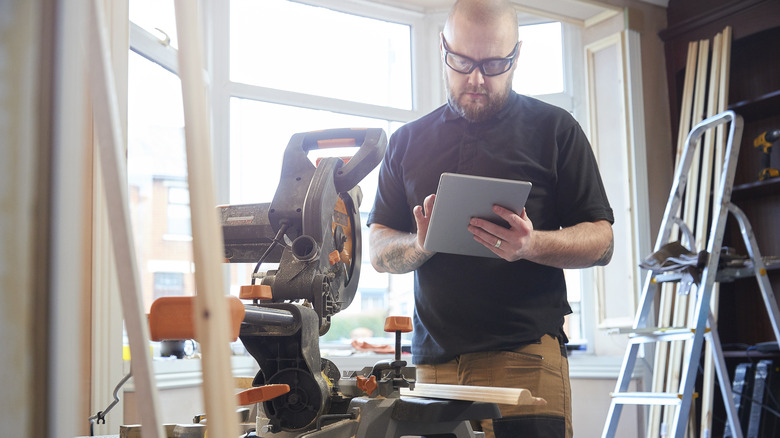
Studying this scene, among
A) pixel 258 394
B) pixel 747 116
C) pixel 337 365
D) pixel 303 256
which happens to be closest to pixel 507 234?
pixel 303 256

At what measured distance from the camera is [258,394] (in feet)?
2.76

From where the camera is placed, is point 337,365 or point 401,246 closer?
point 401,246

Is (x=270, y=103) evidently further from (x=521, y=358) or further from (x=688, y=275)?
(x=521, y=358)

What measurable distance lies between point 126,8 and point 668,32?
278 cm

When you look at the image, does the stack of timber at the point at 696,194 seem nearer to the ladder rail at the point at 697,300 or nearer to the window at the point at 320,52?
the ladder rail at the point at 697,300

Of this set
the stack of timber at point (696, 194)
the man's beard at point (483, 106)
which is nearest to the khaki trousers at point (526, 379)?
the man's beard at point (483, 106)

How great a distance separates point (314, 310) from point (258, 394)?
26cm

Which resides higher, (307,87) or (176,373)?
(307,87)

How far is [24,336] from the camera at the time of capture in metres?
0.41

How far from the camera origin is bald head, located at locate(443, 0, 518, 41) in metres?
1.51

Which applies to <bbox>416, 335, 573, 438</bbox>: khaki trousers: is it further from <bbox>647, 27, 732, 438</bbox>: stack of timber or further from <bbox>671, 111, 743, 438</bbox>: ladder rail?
<bbox>647, 27, 732, 438</bbox>: stack of timber

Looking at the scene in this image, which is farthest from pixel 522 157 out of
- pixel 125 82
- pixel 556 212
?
pixel 125 82

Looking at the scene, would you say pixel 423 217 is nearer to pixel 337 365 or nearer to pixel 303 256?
pixel 303 256

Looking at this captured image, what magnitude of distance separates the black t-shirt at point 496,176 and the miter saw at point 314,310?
161 millimetres
